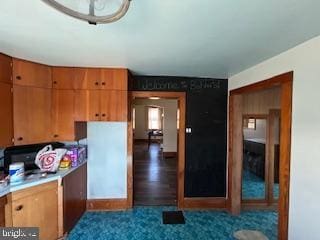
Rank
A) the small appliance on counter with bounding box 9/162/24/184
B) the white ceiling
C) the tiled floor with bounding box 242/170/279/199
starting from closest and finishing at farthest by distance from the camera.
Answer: the white ceiling, the small appliance on counter with bounding box 9/162/24/184, the tiled floor with bounding box 242/170/279/199

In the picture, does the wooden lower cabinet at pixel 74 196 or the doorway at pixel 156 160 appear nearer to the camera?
the wooden lower cabinet at pixel 74 196

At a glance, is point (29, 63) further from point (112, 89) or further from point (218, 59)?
point (218, 59)

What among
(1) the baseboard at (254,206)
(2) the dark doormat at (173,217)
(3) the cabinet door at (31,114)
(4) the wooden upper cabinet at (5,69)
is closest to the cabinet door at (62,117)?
→ (3) the cabinet door at (31,114)

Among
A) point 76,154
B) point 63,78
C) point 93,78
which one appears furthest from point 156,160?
point 63,78

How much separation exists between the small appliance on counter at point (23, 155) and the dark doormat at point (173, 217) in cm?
204

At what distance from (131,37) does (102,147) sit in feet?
7.07

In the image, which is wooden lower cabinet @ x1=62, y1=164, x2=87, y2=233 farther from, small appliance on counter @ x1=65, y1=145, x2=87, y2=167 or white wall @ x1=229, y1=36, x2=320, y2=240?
white wall @ x1=229, y1=36, x2=320, y2=240

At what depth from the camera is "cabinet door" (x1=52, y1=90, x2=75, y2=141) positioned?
296cm

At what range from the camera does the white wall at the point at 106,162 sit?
345cm

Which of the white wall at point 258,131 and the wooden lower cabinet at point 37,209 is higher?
the white wall at point 258,131

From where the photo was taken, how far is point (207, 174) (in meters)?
3.64

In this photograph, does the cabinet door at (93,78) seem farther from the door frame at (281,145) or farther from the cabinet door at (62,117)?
the door frame at (281,145)

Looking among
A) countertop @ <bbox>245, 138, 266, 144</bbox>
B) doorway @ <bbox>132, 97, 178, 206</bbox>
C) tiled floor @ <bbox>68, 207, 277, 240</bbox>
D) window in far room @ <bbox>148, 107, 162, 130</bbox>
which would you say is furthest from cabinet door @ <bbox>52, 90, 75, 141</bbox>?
window in far room @ <bbox>148, 107, 162, 130</bbox>

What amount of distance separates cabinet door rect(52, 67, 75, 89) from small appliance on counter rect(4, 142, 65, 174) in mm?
920
